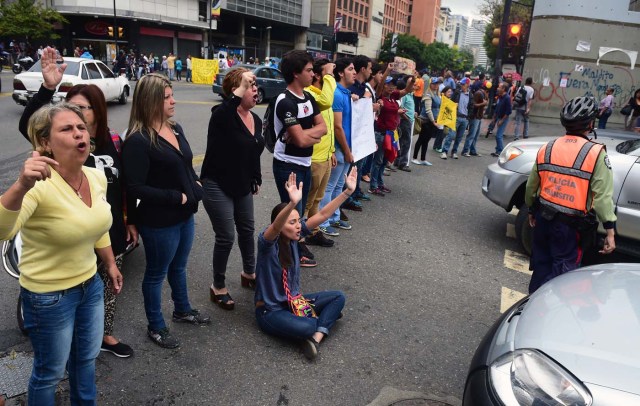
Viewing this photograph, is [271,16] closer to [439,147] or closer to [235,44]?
[235,44]

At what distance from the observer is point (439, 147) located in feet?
38.1

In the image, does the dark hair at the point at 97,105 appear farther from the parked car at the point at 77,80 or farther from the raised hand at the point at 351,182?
the parked car at the point at 77,80

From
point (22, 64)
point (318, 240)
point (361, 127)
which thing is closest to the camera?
point (318, 240)

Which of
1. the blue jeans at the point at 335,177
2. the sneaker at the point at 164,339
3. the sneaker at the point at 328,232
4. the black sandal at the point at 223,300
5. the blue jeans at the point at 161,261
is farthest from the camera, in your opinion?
the sneaker at the point at 328,232

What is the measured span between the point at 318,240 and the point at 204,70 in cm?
2685

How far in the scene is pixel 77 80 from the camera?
13234mm

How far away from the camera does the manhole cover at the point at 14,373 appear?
2.72 m

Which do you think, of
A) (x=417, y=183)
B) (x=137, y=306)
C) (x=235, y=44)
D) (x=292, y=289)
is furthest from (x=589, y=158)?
(x=235, y=44)

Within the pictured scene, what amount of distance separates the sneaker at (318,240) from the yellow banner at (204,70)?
26.4 metres

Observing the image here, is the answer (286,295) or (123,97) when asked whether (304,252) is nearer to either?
(286,295)

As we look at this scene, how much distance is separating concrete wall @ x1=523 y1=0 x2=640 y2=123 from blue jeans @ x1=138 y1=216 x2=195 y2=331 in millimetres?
18206

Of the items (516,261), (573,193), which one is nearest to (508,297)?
(516,261)

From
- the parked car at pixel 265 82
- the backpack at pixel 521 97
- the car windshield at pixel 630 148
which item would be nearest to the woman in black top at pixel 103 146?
the car windshield at pixel 630 148

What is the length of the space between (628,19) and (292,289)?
19.6m
